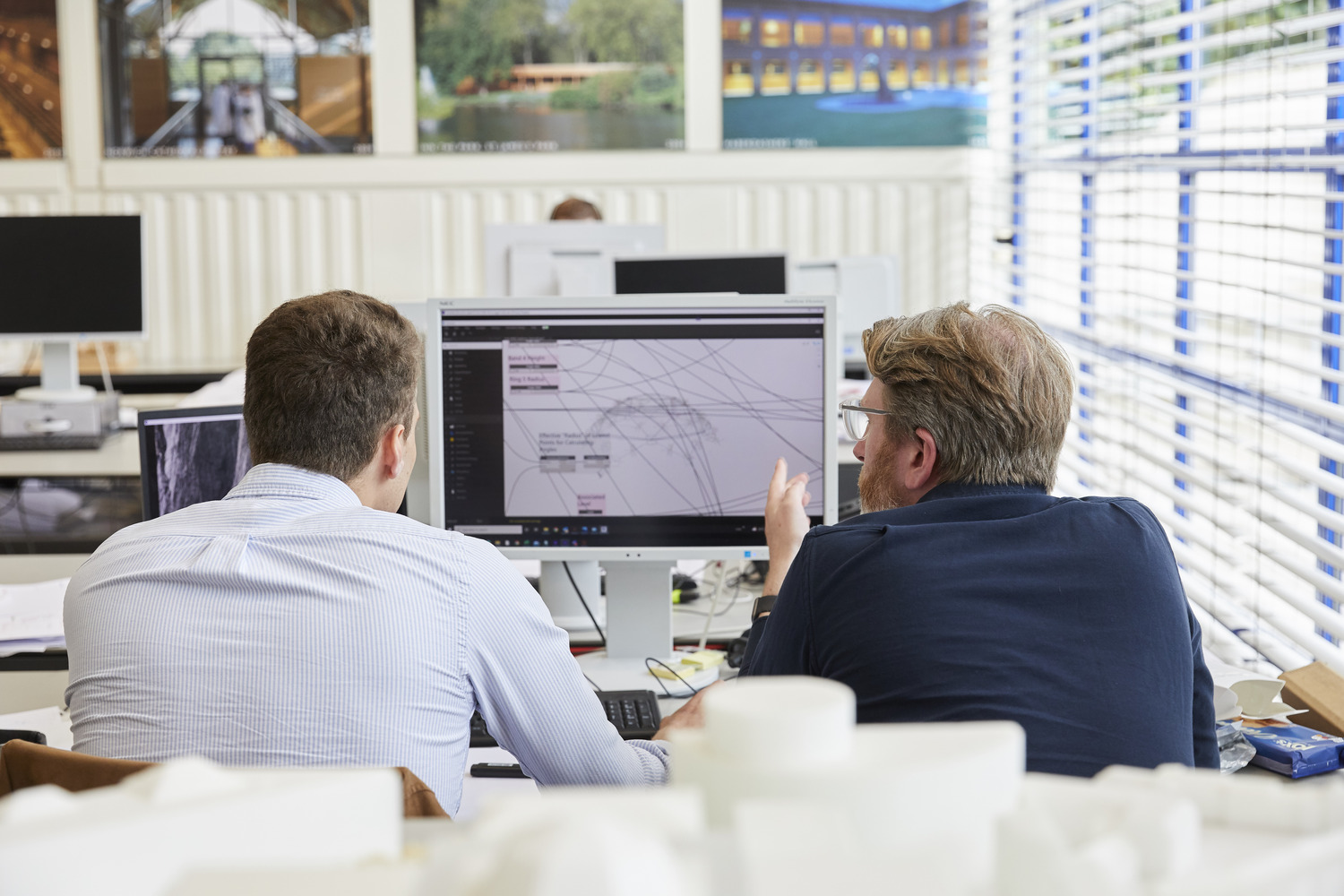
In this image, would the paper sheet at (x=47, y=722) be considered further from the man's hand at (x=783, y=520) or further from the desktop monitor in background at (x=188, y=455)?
the man's hand at (x=783, y=520)

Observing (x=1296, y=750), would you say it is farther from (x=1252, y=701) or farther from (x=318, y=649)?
(x=318, y=649)

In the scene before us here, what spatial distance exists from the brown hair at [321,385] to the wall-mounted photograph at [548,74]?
3748 mm

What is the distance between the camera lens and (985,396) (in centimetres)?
144

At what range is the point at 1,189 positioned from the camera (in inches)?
202

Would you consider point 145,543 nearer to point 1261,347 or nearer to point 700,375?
point 700,375

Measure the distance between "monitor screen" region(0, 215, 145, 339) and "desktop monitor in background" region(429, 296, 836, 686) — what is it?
237 cm

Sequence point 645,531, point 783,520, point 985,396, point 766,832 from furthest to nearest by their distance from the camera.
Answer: point 645,531, point 783,520, point 985,396, point 766,832

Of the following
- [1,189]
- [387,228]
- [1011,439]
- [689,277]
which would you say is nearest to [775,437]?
[1011,439]

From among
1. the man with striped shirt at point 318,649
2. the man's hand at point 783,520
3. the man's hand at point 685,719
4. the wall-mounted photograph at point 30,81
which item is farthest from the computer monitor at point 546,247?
the wall-mounted photograph at point 30,81

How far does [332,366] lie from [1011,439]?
2.61 feet

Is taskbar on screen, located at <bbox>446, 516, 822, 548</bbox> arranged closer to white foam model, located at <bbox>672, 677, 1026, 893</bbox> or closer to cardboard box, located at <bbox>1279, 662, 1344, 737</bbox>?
cardboard box, located at <bbox>1279, 662, 1344, 737</bbox>

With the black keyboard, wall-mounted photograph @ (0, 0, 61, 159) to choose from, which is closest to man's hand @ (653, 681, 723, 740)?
the black keyboard

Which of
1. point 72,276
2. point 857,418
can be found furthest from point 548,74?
point 857,418

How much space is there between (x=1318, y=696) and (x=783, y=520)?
0.74m
